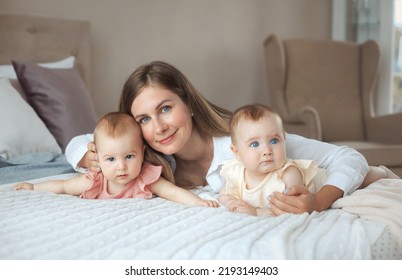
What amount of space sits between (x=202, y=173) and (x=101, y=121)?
17.7 inches

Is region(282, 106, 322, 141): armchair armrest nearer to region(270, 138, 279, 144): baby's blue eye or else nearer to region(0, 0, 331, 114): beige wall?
region(0, 0, 331, 114): beige wall

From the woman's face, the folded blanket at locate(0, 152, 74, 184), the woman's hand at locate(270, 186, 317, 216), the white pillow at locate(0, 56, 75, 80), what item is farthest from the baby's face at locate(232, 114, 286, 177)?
the white pillow at locate(0, 56, 75, 80)

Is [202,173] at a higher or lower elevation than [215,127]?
lower

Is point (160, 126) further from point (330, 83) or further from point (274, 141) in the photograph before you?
point (330, 83)

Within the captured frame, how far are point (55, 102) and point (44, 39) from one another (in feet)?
2.23

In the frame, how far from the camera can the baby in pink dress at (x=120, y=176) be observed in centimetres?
147

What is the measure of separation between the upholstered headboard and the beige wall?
0.21 meters

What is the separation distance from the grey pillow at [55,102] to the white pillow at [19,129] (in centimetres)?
12

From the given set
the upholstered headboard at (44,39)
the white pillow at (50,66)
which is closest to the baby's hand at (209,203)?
the white pillow at (50,66)

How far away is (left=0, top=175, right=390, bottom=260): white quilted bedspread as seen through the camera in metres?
0.95

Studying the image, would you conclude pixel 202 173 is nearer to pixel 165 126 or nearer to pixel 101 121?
pixel 165 126

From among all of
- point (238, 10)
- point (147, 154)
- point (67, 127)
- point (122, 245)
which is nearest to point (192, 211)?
point (122, 245)
